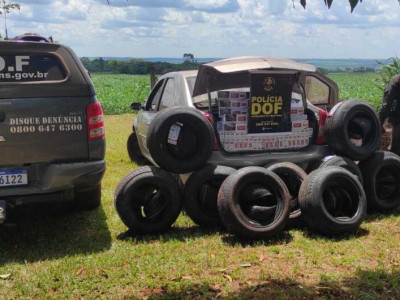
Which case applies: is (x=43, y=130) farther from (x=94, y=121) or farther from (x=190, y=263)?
(x=190, y=263)

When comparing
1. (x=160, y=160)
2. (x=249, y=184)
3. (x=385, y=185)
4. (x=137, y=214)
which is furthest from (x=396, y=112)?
(x=137, y=214)

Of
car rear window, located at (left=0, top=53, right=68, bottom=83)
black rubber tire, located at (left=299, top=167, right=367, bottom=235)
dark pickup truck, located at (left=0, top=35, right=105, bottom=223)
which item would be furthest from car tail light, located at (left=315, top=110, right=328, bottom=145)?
car rear window, located at (left=0, top=53, right=68, bottom=83)

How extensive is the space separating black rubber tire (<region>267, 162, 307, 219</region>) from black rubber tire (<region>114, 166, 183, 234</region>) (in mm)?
1190

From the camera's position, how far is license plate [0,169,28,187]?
459 cm

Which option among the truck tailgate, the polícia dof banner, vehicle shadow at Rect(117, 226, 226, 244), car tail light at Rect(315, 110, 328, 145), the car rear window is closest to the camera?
the truck tailgate

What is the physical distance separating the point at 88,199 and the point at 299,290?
9.60 ft

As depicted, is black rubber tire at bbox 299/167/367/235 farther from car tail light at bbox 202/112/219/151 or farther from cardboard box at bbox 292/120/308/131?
car tail light at bbox 202/112/219/151

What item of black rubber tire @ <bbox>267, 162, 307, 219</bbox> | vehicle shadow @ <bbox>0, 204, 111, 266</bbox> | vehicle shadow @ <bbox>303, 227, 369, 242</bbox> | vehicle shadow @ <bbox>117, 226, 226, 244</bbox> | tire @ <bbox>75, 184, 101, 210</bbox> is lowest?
vehicle shadow @ <bbox>0, 204, 111, 266</bbox>

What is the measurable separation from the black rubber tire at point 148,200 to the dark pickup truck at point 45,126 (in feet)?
1.42

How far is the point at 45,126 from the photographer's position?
4684 mm

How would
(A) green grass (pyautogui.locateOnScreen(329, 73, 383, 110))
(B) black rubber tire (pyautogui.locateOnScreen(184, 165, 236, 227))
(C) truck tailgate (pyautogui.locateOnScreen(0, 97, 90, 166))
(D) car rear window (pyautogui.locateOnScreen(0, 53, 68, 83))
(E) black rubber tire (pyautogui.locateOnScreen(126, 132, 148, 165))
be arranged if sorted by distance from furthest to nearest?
(A) green grass (pyautogui.locateOnScreen(329, 73, 383, 110)) < (E) black rubber tire (pyautogui.locateOnScreen(126, 132, 148, 165)) < (B) black rubber tire (pyautogui.locateOnScreen(184, 165, 236, 227)) < (D) car rear window (pyautogui.locateOnScreen(0, 53, 68, 83)) < (C) truck tailgate (pyautogui.locateOnScreen(0, 97, 90, 166))

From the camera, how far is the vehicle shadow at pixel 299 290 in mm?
3791

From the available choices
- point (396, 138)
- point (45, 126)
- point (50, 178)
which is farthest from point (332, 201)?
point (45, 126)

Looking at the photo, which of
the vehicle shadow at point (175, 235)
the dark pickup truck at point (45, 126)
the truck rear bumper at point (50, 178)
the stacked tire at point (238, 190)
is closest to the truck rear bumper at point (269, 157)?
the stacked tire at point (238, 190)
